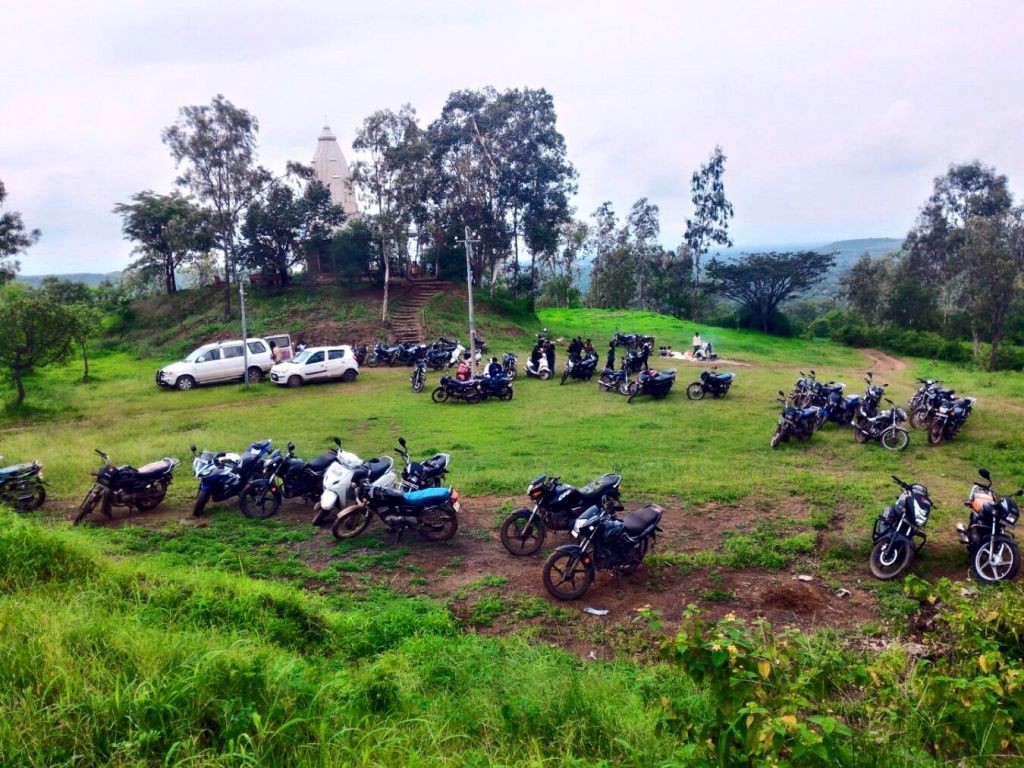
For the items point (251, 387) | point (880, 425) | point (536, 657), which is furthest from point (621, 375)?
point (536, 657)

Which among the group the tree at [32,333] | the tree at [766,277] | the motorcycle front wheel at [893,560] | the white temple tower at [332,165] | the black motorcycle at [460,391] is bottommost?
the motorcycle front wheel at [893,560]

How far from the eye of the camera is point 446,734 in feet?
11.4

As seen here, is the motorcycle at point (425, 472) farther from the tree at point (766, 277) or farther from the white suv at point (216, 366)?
the tree at point (766, 277)

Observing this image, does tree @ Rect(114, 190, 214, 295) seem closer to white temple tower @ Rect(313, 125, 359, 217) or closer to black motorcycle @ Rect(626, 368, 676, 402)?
white temple tower @ Rect(313, 125, 359, 217)

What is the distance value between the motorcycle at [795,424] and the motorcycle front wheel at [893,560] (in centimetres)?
560

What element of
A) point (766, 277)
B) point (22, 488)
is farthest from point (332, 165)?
point (22, 488)

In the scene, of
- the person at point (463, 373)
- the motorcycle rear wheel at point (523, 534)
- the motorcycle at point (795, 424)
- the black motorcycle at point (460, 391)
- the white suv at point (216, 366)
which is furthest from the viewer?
the white suv at point (216, 366)

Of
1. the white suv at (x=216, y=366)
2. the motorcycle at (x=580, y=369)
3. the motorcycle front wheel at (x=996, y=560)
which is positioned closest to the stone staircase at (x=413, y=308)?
the white suv at (x=216, y=366)

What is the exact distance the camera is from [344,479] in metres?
8.35

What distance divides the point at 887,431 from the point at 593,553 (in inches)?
325

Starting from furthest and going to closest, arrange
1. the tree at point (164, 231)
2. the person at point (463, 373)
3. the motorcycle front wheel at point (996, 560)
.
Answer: the tree at point (164, 231), the person at point (463, 373), the motorcycle front wheel at point (996, 560)

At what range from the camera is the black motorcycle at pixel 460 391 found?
17.7 m

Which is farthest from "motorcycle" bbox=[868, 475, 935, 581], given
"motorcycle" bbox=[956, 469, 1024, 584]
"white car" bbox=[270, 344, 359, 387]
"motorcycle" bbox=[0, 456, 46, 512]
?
"white car" bbox=[270, 344, 359, 387]

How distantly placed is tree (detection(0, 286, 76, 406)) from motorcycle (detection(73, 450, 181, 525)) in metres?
10.2
